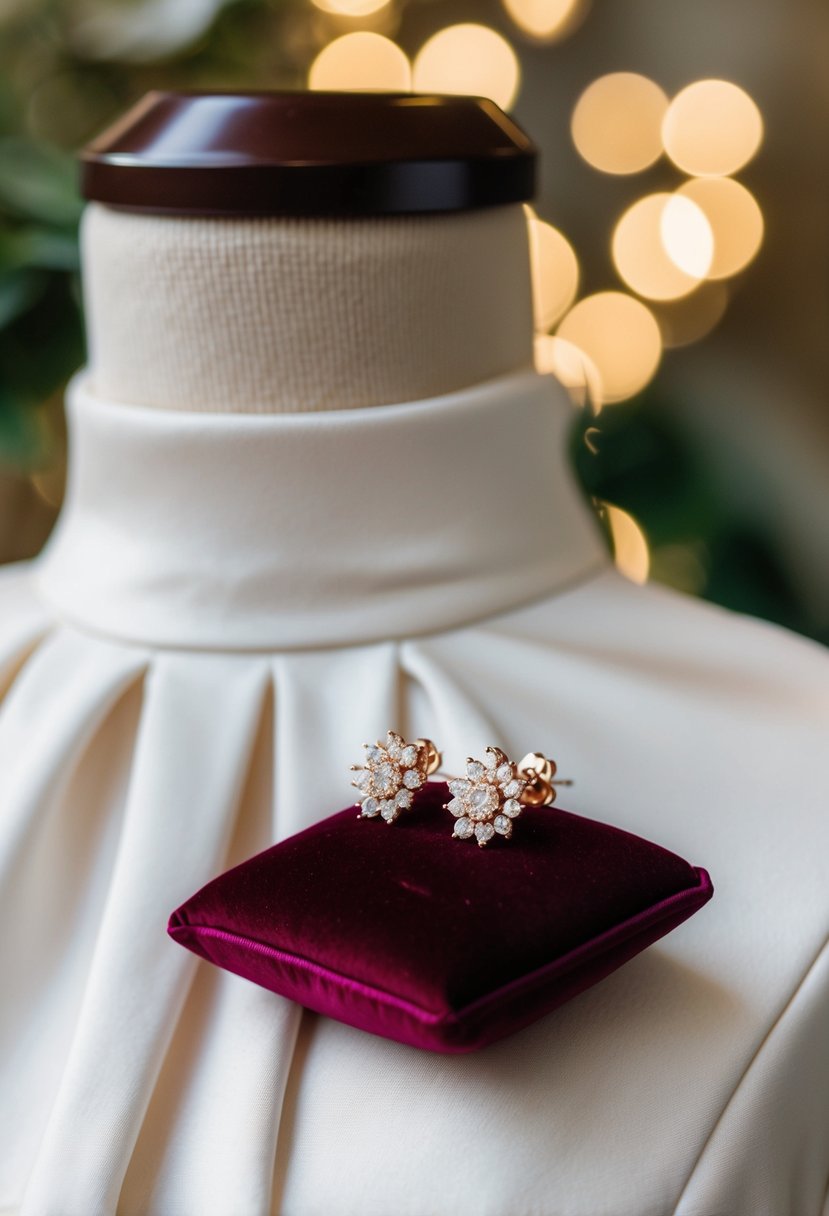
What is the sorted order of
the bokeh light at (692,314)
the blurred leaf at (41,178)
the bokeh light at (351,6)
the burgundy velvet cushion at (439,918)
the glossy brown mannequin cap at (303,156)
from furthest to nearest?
the bokeh light at (692,314) → the bokeh light at (351,6) → the blurred leaf at (41,178) → the glossy brown mannequin cap at (303,156) → the burgundy velvet cushion at (439,918)

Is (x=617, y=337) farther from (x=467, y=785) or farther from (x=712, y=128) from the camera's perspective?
(x=467, y=785)

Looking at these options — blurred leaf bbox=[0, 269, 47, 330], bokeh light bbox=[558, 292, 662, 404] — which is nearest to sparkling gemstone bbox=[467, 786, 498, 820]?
blurred leaf bbox=[0, 269, 47, 330]

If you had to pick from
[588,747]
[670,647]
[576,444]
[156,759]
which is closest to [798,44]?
[576,444]

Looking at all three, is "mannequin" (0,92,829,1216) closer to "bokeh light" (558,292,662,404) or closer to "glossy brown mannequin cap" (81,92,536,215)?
"glossy brown mannequin cap" (81,92,536,215)

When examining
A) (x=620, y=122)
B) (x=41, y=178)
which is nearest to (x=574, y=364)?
(x=620, y=122)

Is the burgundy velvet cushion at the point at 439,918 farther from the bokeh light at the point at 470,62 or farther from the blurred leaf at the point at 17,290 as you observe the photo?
the bokeh light at the point at 470,62

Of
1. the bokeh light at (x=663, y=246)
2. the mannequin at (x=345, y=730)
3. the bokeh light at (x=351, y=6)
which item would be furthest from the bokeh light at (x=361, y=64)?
the mannequin at (x=345, y=730)

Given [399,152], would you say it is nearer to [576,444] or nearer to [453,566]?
[453,566]
